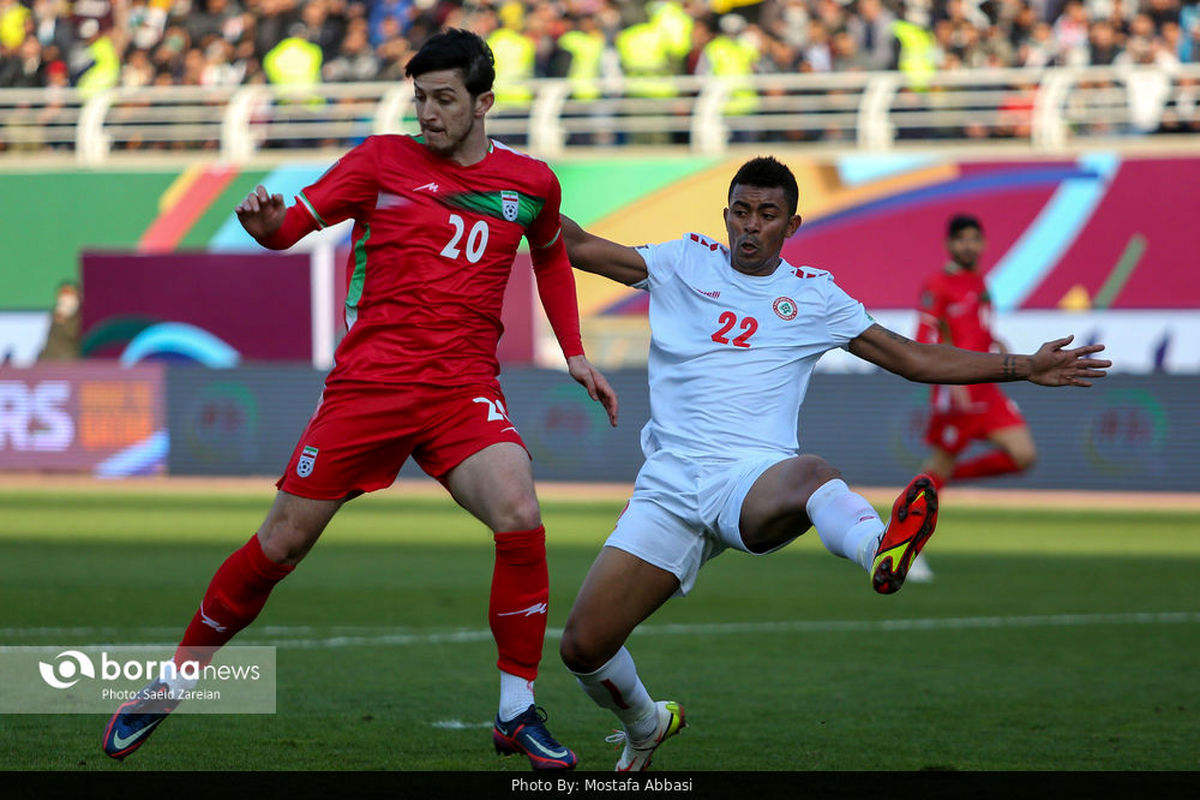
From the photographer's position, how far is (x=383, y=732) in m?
6.91

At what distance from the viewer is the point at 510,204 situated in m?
6.33

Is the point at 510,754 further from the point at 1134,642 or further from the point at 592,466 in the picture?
the point at 592,466

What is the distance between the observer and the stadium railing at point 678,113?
20.8m

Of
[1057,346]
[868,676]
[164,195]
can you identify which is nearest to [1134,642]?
[868,676]

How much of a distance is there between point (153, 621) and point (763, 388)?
4.62 metres

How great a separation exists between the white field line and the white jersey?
3.33 m

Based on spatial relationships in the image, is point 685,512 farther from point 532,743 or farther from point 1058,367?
point 1058,367

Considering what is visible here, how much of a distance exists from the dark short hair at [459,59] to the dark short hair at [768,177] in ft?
3.05

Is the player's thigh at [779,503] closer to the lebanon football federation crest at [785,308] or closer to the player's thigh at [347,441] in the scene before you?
the lebanon football federation crest at [785,308]

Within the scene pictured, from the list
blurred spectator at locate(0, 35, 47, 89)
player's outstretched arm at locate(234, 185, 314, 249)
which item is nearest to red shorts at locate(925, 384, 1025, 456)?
player's outstretched arm at locate(234, 185, 314, 249)

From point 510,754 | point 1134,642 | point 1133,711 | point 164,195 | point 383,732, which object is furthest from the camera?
point 164,195

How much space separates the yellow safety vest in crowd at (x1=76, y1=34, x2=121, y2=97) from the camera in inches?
995

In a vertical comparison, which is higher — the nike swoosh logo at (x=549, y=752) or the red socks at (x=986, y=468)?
the nike swoosh logo at (x=549, y=752)


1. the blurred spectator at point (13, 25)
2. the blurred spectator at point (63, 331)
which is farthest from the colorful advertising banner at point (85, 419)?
the blurred spectator at point (13, 25)
